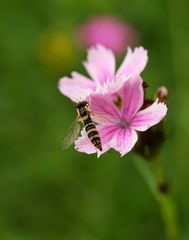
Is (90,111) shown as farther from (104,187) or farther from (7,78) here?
(7,78)

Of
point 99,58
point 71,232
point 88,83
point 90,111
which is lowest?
point 71,232

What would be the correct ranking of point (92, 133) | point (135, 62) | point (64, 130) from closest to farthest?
point (92, 133) → point (135, 62) → point (64, 130)

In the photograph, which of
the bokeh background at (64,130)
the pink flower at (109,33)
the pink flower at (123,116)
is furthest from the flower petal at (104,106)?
the pink flower at (109,33)

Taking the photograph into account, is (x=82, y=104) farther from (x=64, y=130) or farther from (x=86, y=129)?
(x=64, y=130)

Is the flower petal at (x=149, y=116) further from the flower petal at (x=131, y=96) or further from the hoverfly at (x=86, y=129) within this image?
the hoverfly at (x=86, y=129)

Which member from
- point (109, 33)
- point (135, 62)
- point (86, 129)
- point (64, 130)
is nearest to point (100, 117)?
point (86, 129)

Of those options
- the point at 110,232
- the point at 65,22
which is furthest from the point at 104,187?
the point at 65,22
